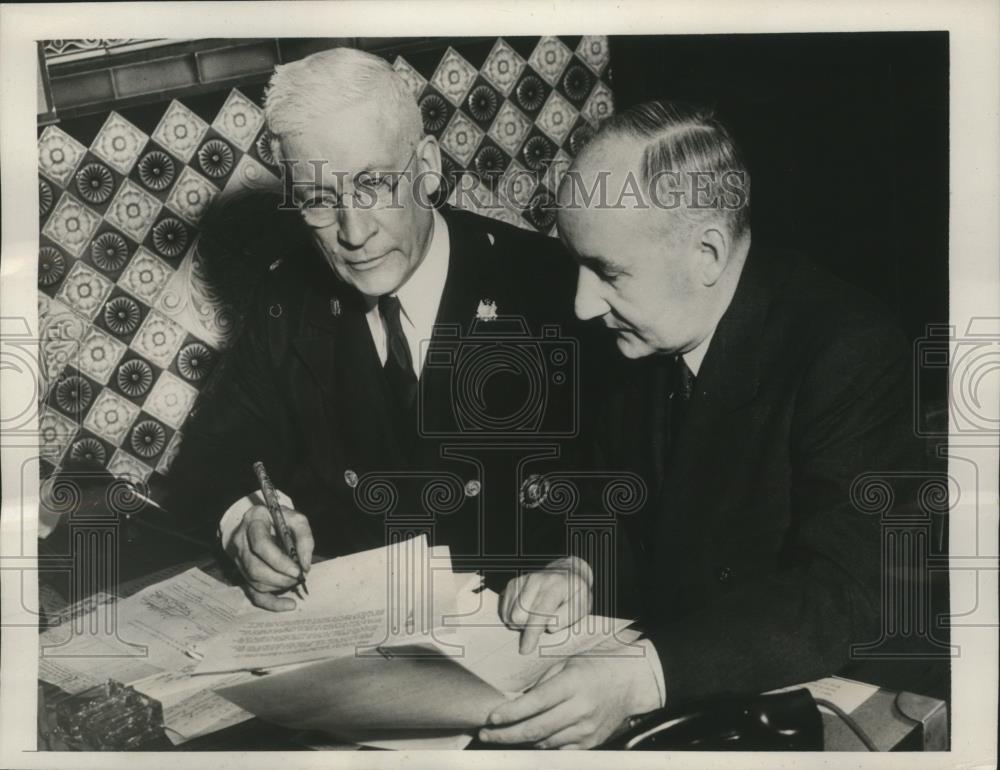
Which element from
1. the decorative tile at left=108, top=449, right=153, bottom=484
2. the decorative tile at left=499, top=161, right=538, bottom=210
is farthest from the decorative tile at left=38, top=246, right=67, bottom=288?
the decorative tile at left=499, top=161, right=538, bottom=210

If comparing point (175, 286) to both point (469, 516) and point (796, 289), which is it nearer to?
point (469, 516)

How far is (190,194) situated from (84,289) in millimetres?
244

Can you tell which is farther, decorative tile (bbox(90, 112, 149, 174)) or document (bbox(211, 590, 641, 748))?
decorative tile (bbox(90, 112, 149, 174))

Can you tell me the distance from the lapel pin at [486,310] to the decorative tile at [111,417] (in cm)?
61

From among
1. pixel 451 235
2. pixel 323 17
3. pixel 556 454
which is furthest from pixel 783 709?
pixel 323 17

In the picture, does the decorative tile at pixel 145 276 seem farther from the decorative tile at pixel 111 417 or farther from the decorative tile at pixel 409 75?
the decorative tile at pixel 409 75

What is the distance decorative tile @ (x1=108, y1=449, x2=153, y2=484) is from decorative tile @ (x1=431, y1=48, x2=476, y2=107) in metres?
0.82

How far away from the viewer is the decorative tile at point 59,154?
1731mm

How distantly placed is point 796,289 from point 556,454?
478 mm

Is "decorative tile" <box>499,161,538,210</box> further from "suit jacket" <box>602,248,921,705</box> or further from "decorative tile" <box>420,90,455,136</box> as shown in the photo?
"suit jacket" <box>602,248,921,705</box>

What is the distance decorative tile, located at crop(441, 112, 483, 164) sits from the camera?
174 centimetres

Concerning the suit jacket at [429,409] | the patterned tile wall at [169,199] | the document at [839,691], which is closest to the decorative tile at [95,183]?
the patterned tile wall at [169,199]

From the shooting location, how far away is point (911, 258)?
1.73 meters

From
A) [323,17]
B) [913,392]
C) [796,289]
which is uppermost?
[323,17]
